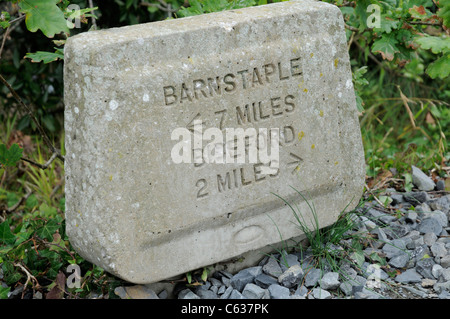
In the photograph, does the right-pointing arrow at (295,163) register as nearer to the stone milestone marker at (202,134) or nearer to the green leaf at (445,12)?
the stone milestone marker at (202,134)

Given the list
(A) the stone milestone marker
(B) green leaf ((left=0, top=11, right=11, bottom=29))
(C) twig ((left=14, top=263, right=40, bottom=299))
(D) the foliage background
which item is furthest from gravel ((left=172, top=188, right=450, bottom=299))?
(B) green leaf ((left=0, top=11, right=11, bottom=29))

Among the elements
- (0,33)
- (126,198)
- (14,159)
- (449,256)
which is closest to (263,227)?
(126,198)

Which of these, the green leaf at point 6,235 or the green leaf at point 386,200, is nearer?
the green leaf at point 6,235

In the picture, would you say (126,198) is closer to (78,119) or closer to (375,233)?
(78,119)

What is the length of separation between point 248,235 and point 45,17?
48.7 inches

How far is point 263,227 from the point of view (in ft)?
8.77

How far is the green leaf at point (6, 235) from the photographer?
2758 mm

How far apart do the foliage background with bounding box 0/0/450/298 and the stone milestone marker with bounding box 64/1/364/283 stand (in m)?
0.31

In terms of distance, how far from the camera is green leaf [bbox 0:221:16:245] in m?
2.76

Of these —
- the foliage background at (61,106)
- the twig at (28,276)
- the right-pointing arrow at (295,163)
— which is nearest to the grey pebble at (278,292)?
the right-pointing arrow at (295,163)

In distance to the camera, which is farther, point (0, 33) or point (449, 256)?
point (0, 33)

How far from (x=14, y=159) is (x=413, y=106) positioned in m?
3.32

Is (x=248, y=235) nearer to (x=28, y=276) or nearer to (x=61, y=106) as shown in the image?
(x=28, y=276)

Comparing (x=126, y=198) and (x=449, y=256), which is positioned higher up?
(x=126, y=198)
